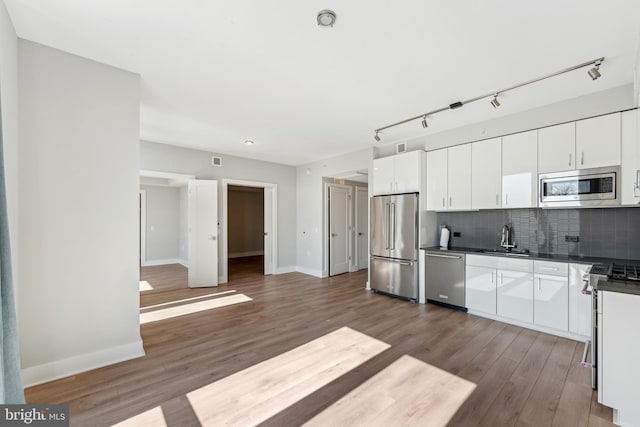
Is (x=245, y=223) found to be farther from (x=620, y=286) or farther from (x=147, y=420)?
(x=620, y=286)

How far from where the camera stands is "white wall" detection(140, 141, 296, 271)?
4914 mm

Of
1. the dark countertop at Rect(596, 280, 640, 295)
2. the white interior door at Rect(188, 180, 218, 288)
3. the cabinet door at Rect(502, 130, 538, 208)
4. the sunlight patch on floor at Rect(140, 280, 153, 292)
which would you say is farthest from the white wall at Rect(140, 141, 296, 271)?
the dark countertop at Rect(596, 280, 640, 295)

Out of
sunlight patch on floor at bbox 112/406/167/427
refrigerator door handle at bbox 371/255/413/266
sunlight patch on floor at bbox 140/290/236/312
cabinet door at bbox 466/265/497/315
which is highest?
refrigerator door handle at bbox 371/255/413/266

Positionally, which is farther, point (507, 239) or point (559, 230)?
point (507, 239)

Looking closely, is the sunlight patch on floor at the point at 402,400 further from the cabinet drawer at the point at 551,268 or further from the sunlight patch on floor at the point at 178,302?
the sunlight patch on floor at the point at 178,302

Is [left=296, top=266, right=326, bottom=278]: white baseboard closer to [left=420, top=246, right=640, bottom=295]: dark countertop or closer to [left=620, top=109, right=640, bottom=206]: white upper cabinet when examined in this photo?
[left=420, top=246, right=640, bottom=295]: dark countertop

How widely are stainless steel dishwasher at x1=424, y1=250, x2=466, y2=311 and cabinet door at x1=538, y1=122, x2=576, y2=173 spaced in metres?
1.52

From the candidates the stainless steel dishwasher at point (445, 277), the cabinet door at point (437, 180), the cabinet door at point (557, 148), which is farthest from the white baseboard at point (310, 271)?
the cabinet door at point (557, 148)

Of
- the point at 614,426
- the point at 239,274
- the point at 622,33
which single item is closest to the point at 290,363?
the point at 614,426

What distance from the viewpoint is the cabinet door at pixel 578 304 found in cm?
288

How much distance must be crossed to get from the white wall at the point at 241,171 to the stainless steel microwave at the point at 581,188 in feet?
16.3

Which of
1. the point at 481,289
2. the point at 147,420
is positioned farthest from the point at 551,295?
the point at 147,420

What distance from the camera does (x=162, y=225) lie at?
7.91 meters

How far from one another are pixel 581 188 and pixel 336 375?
3.37m
